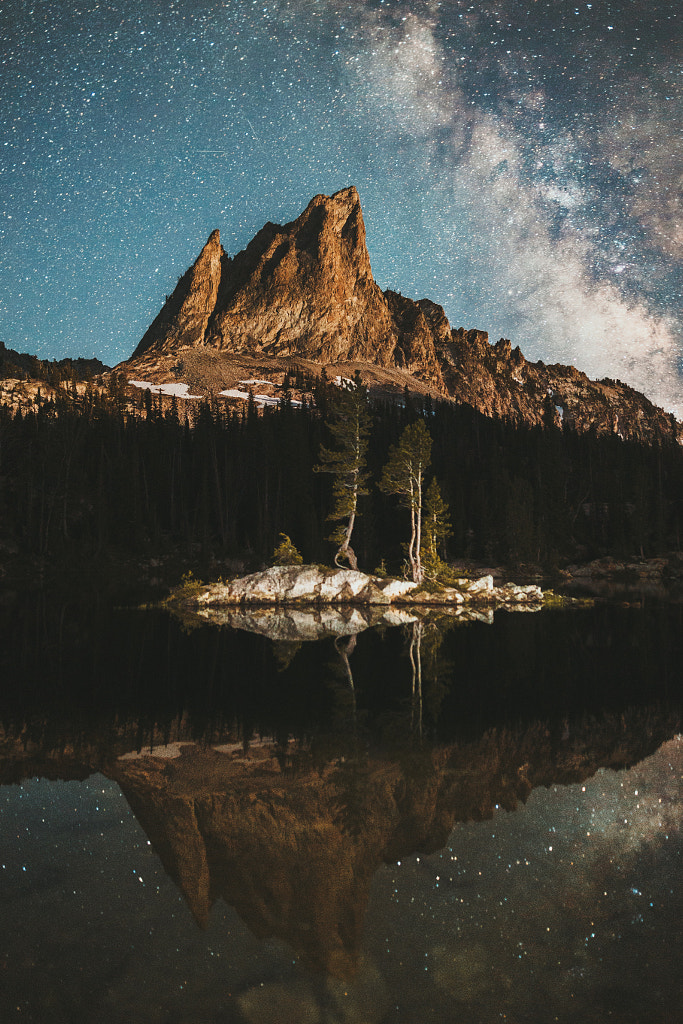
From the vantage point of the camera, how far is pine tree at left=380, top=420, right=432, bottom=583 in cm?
3884

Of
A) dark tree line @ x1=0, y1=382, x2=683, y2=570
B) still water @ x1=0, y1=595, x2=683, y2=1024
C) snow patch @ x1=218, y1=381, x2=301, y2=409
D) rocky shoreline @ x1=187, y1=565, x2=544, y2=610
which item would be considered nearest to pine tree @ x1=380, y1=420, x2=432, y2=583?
rocky shoreline @ x1=187, y1=565, x2=544, y2=610

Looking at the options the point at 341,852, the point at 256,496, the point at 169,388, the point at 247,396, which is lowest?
the point at 341,852

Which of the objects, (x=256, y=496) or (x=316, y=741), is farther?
(x=256, y=496)

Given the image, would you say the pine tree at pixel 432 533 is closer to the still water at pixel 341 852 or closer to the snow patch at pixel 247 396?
the still water at pixel 341 852

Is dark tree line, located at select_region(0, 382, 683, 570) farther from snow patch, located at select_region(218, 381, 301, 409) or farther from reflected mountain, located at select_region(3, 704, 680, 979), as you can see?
reflected mountain, located at select_region(3, 704, 680, 979)

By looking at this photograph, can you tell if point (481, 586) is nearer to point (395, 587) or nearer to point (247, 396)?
point (395, 587)

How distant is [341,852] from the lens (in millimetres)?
5586

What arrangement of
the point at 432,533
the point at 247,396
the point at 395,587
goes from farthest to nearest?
the point at 247,396 → the point at 432,533 → the point at 395,587

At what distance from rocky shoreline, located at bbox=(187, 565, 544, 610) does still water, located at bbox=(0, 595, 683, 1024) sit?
67.6ft

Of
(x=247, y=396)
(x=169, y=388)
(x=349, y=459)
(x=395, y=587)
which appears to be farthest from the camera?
(x=169, y=388)

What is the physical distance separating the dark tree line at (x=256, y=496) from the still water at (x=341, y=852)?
4709 cm

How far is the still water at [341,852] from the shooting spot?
12.4 ft

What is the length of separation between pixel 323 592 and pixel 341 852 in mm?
28317

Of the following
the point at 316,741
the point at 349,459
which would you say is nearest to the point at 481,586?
the point at 349,459
